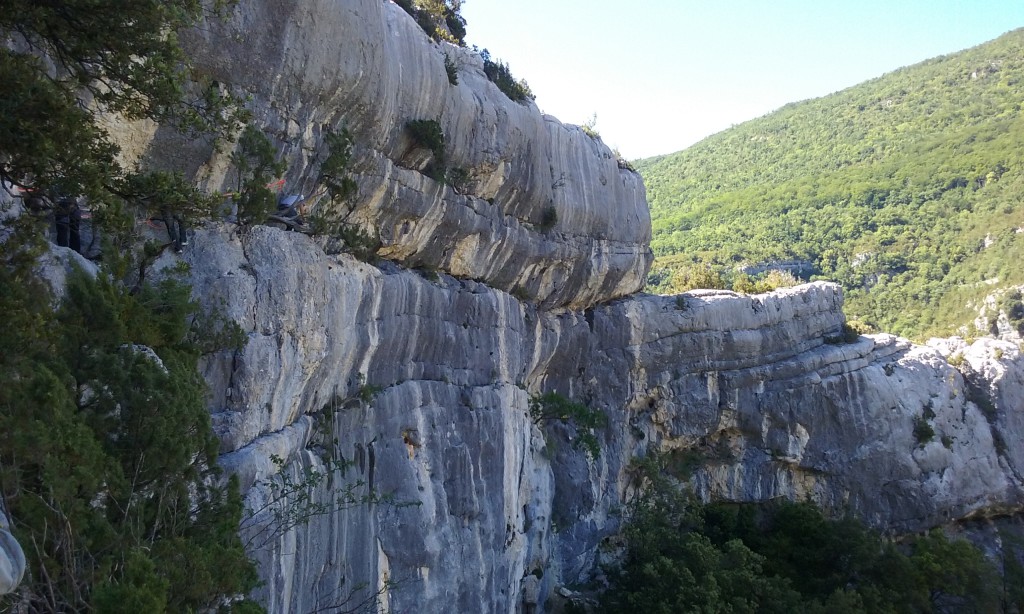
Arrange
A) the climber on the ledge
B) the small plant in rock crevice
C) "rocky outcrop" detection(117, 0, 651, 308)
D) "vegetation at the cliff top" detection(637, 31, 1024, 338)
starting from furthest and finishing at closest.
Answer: "vegetation at the cliff top" detection(637, 31, 1024, 338) → the small plant in rock crevice → the climber on the ledge → "rocky outcrop" detection(117, 0, 651, 308)

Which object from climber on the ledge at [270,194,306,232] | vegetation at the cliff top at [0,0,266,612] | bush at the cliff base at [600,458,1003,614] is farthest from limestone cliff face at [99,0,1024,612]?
vegetation at the cliff top at [0,0,266,612]

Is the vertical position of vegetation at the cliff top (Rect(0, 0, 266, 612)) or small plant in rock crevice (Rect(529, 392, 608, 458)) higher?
small plant in rock crevice (Rect(529, 392, 608, 458))

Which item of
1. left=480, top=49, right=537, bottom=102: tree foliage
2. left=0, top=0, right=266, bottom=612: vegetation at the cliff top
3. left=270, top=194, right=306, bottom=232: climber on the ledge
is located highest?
left=480, top=49, right=537, bottom=102: tree foliage

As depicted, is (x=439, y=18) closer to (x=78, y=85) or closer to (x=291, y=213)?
(x=291, y=213)

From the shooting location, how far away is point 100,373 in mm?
6191

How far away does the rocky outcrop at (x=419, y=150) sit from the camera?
395 inches

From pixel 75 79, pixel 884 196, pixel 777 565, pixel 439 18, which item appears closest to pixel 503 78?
pixel 439 18

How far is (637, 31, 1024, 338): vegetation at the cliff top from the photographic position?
50844 mm

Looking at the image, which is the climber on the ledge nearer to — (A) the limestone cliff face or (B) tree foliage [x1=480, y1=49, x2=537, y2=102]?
(A) the limestone cliff face

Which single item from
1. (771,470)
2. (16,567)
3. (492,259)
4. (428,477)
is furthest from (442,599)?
(771,470)

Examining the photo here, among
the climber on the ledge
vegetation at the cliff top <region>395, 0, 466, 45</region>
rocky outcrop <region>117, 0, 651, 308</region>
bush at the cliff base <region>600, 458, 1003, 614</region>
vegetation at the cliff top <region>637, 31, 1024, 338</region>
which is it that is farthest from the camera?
vegetation at the cliff top <region>637, 31, 1024, 338</region>

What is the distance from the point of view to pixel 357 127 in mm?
12281

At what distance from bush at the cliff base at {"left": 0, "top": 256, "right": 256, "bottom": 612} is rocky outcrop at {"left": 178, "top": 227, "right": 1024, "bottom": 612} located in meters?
1.58

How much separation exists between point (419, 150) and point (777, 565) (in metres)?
18.7
